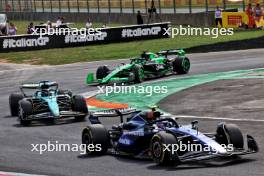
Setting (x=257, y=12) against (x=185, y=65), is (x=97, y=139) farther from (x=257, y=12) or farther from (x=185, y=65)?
(x=257, y=12)

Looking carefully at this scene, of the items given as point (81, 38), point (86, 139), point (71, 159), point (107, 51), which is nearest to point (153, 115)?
point (86, 139)

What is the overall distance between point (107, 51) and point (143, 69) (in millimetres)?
13683

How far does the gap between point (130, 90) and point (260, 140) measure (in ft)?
34.1

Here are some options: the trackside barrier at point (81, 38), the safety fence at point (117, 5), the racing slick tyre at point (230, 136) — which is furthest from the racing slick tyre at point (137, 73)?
the safety fence at point (117, 5)

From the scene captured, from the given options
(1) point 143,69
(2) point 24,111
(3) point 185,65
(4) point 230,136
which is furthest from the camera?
(3) point 185,65

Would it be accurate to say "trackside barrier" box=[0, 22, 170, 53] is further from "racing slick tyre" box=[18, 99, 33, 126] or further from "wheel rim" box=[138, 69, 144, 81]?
"racing slick tyre" box=[18, 99, 33, 126]

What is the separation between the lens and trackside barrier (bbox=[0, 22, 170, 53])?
41844 millimetres

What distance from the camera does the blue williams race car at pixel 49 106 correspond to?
18.6 metres

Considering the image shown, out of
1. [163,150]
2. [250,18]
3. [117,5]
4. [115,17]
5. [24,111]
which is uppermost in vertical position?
[117,5]

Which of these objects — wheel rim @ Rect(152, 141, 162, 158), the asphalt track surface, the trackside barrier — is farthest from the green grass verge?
wheel rim @ Rect(152, 141, 162, 158)

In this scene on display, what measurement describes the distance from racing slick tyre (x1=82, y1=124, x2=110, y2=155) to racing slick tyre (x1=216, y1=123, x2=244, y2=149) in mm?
2139

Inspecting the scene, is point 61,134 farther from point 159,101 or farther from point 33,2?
point 33,2

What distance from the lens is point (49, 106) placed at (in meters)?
18.8

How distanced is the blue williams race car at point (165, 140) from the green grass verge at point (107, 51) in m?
23.1
